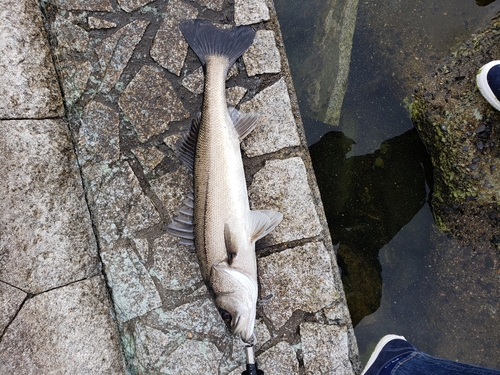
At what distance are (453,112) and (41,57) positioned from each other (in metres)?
3.59

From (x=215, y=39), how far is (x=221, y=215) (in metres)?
1.36

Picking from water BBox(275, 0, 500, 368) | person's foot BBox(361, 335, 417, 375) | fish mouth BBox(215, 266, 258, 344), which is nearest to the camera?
fish mouth BBox(215, 266, 258, 344)

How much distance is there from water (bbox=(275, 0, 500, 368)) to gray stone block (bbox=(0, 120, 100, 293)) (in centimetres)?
228

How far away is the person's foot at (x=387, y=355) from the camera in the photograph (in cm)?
298

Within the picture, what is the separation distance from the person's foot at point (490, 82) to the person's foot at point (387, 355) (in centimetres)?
216

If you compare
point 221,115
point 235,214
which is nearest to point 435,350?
point 235,214

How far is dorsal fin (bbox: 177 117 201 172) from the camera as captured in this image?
2.76m

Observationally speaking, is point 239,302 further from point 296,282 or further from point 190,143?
point 190,143

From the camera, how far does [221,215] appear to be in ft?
8.67

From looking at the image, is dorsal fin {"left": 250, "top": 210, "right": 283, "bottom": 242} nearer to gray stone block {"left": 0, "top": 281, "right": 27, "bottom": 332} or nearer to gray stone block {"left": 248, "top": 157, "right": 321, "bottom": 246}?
gray stone block {"left": 248, "top": 157, "right": 321, "bottom": 246}

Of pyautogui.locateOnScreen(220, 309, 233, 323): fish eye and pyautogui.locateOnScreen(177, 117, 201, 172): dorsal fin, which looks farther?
pyautogui.locateOnScreen(177, 117, 201, 172): dorsal fin

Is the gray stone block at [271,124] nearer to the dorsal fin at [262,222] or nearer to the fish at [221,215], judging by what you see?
the fish at [221,215]

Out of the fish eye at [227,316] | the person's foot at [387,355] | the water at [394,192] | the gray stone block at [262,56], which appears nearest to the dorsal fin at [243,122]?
the gray stone block at [262,56]

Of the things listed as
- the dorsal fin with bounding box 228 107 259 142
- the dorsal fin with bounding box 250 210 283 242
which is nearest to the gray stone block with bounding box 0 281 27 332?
the dorsal fin with bounding box 250 210 283 242
